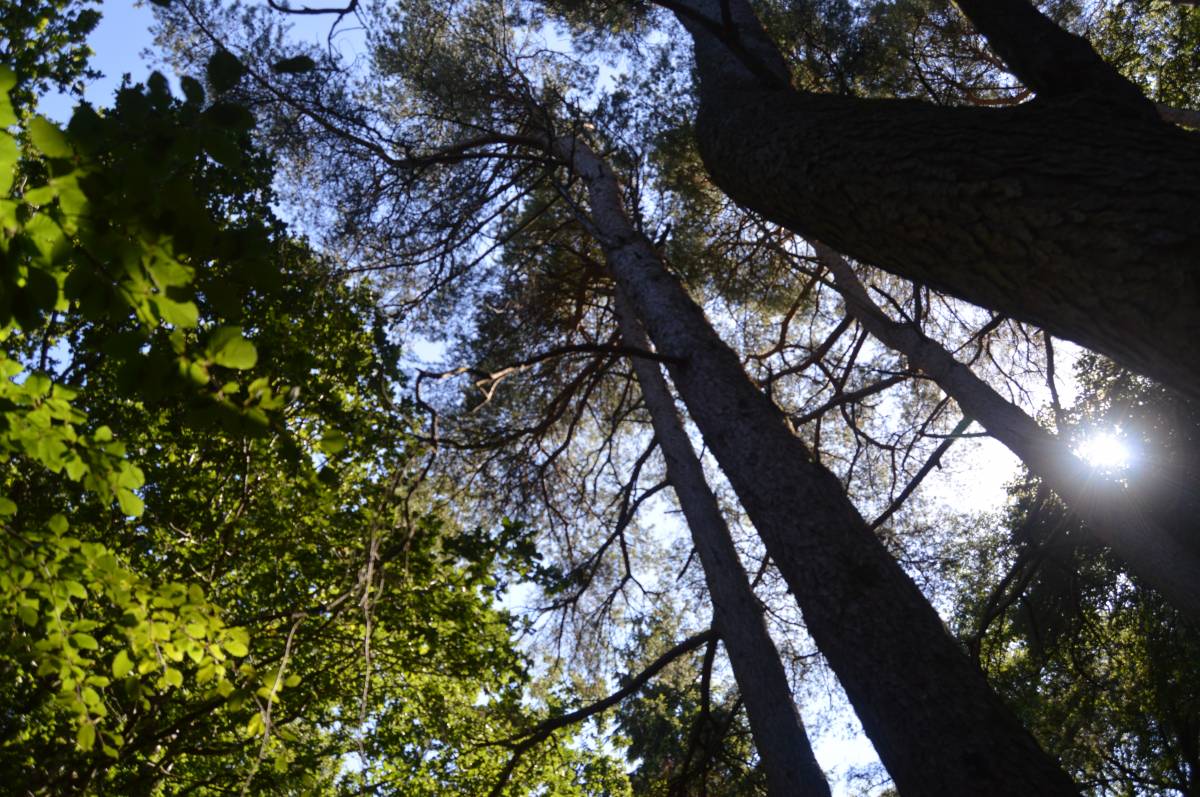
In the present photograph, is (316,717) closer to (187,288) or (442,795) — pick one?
(442,795)

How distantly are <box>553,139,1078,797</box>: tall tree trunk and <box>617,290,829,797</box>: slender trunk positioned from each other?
52.6 inches

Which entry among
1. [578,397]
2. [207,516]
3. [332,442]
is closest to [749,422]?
[332,442]

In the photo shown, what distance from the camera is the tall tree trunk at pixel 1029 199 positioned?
147 cm

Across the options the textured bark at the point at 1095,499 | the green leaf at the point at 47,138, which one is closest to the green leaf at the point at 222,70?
the green leaf at the point at 47,138

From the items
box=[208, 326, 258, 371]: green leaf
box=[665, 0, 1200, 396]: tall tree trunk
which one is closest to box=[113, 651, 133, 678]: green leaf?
box=[208, 326, 258, 371]: green leaf

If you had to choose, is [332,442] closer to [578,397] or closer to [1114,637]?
[578,397]

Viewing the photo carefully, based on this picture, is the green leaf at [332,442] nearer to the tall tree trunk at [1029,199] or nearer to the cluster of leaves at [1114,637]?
the tall tree trunk at [1029,199]

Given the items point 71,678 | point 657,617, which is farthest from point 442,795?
point 71,678

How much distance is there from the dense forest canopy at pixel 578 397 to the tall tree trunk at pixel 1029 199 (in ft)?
0.04

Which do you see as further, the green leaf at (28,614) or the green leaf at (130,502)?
the green leaf at (28,614)

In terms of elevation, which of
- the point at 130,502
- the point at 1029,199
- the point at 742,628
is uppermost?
the point at 742,628

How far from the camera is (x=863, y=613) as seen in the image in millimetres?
2662

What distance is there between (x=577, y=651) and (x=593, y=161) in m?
4.80

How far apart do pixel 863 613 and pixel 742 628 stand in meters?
2.06
